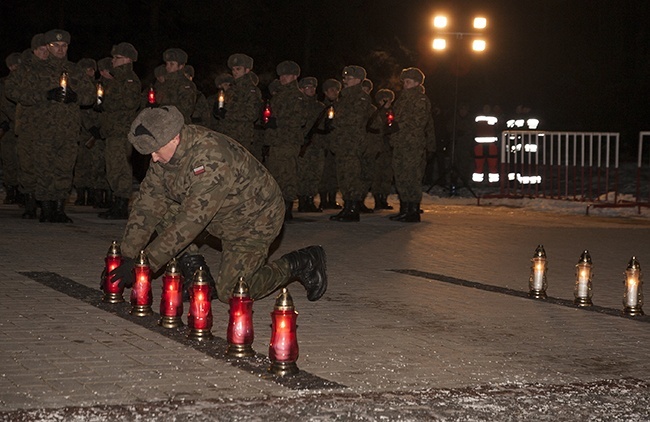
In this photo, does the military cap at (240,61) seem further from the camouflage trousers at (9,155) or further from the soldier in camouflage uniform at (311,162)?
the camouflage trousers at (9,155)

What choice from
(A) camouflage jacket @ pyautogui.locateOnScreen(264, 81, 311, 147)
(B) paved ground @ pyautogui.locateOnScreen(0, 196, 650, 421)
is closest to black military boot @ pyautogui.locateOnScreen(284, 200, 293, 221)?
(A) camouflage jacket @ pyautogui.locateOnScreen(264, 81, 311, 147)

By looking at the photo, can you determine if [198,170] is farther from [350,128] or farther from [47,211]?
[350,128]

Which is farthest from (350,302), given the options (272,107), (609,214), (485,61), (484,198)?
(485,61)

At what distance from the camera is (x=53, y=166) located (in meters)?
17.0

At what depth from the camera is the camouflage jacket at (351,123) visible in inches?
797

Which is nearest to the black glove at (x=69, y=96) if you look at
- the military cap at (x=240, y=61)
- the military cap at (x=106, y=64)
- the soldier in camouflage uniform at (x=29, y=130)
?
the soldier in camouflage uniform at (x=29, y=130)

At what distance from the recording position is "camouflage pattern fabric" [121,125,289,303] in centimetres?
858

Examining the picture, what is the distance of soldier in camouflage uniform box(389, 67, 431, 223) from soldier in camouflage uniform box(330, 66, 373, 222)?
1.97ft

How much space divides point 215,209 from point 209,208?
0.20 feet

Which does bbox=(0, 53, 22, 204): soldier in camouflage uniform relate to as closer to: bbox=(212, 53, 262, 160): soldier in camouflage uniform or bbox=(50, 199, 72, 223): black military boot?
bbox=(50, 199, 72, 223): black military boot

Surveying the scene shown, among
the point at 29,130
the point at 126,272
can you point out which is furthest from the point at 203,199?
the point at 29,130

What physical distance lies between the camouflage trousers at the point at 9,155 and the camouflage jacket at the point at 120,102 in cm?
318

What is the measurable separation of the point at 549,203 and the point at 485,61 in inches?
1076

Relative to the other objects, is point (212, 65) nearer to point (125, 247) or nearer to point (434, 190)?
point (434, 190)
